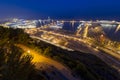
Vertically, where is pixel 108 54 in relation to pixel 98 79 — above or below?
below

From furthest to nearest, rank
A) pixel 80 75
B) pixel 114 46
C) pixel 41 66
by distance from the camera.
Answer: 1. pixel 114 46
2. pixel 80 75
3. pixel 41 66

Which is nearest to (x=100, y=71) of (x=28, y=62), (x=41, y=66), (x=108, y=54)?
(x=41, y=66)

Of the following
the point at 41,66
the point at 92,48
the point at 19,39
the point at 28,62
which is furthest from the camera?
the point at 92,48

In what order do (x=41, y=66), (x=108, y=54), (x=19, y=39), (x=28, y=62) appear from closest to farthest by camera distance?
(x=28, y=62)
(x=41, y=66)
(x=19, y=39)
(x=108, y=54)

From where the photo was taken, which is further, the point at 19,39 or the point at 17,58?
the point at 19,39

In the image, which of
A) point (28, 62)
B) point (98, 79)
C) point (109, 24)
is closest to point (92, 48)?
point (98, 79)

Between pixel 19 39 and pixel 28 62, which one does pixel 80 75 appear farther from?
pixel 28 62

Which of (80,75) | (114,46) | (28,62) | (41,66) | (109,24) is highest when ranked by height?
(28,62)

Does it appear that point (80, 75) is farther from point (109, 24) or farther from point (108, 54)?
point (109, 24)

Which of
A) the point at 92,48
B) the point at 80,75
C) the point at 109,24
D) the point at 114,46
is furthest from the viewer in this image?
the point at 109,24
